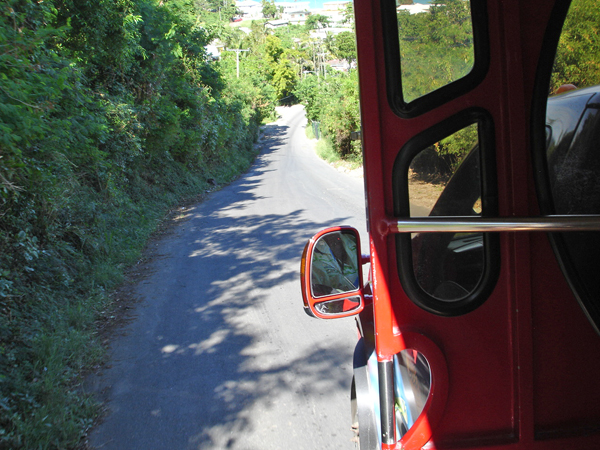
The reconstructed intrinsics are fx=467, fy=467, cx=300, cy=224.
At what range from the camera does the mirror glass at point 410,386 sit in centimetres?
163

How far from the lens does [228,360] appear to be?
4.49 metres

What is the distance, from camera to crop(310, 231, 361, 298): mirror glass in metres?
2.08

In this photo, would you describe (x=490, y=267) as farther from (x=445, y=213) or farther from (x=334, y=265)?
(x=334, y=265)


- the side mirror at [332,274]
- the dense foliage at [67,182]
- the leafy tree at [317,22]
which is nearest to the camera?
the side mirror at [332,274]

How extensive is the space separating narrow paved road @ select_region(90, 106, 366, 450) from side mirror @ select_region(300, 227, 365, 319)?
5.26 feet

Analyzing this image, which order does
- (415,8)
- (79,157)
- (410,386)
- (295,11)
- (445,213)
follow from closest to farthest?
(415,8) → (445,213) → (410,386) → (79,157) → (295,11)

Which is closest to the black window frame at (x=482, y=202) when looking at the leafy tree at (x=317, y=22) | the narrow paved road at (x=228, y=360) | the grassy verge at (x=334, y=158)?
the narrow paved road at (x=228, y=360)

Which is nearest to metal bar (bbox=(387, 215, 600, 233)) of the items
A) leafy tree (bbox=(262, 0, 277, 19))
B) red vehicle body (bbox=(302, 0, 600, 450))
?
red vehicle body (bbox=(302, 0, 600, 450))

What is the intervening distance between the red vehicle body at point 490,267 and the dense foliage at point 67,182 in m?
2.94

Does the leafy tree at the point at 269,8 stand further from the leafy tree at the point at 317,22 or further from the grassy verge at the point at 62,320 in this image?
the grassy verge at the point at 62,320

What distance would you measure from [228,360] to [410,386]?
3028mm

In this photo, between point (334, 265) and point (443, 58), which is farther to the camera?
point (334, 265)

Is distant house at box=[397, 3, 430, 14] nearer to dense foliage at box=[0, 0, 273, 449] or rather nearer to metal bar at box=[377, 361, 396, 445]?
metal bar at box=[377, 361, 396, 445]

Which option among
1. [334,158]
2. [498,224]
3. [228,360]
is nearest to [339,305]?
[498,224]
